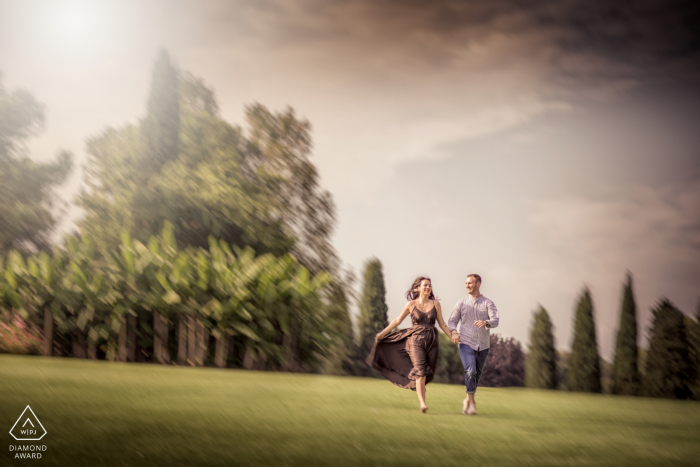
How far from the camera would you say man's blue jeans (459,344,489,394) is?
800 cm

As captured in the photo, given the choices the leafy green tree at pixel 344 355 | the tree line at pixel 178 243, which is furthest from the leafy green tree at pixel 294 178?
the leafy green tree at pixel 344 355

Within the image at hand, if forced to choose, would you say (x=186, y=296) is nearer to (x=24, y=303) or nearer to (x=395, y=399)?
(x=24, y=303)

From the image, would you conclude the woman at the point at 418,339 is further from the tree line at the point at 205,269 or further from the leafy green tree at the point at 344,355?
the leafy green tree at the point at 344,355

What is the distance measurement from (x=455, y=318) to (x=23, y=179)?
3142cm

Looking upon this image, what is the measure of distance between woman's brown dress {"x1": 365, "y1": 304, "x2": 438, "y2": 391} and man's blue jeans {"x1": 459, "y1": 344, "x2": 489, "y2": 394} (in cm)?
43

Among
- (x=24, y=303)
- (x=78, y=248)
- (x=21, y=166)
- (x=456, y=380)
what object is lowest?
(x=456, y=380)

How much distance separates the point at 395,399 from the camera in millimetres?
9500

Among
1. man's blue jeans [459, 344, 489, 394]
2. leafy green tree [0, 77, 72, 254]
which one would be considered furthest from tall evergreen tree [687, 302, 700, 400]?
leafy green tree [0, 77, 72, 254]

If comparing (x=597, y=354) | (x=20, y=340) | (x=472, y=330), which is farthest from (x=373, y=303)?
(x=472, y=330)

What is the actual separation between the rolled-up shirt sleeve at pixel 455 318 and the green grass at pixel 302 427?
123cm

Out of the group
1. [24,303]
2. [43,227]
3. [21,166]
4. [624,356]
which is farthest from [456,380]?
[21,166]

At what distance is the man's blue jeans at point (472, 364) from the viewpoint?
8000mm

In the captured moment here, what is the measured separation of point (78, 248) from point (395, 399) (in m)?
12.1

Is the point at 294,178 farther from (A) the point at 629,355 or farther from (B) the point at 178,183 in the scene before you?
(A) the point at 629,355
